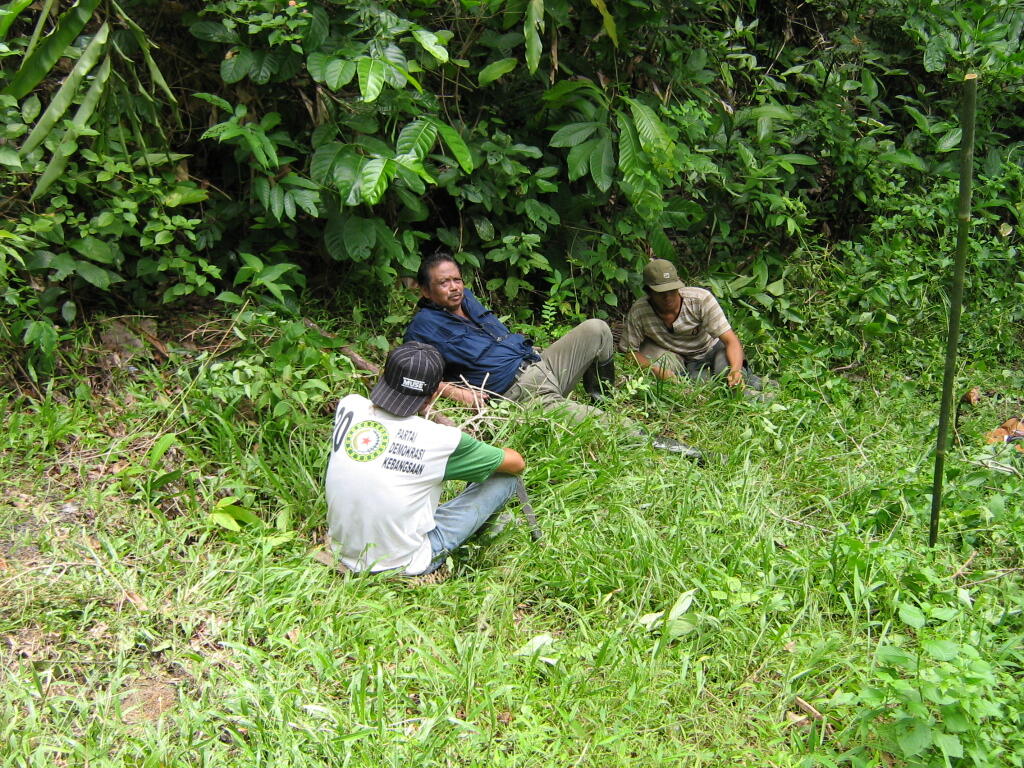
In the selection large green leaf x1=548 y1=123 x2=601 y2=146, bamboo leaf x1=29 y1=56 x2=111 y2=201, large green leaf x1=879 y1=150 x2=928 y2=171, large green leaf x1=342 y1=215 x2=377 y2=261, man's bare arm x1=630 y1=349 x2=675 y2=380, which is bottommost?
man's bare arm x1=630 y1=349 x2=675 y2=380

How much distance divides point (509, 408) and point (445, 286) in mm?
683

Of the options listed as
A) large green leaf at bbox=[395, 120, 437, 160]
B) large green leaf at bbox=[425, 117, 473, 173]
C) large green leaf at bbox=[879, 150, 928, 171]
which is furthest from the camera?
large green leaf at bbox=[879, 150, 928, 171]

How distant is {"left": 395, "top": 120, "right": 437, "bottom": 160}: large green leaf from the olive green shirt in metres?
1.67

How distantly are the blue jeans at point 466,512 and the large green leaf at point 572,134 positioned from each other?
2.19 metres

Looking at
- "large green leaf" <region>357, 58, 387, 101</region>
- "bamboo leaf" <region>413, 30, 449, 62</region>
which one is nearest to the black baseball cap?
"large green leaf" <region>357, 58, 387, 101</region>

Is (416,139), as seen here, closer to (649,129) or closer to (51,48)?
(649,129)

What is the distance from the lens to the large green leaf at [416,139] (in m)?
3.95

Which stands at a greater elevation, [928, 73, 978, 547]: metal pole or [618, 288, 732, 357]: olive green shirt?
[928, 73, 978, 547]: metal pole

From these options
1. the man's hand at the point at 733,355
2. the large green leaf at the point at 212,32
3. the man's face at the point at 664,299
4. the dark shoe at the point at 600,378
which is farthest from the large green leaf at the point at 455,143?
the man's hand at the point at 733,355

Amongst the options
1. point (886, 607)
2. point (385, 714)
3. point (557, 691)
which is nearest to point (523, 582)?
point (557, 691)

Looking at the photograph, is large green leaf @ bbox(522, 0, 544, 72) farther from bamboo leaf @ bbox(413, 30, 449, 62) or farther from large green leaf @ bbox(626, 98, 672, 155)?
large green leaf @ bbox(626, 98, 672, 155)

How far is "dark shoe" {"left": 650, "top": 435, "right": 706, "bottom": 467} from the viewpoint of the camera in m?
3.89

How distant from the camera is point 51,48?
3252mm

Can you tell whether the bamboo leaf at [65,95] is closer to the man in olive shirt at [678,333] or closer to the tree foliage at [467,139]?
the tree foliage at [467,139]
